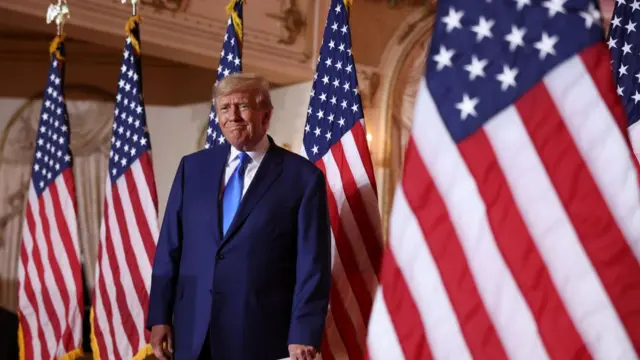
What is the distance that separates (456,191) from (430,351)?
1.13ft

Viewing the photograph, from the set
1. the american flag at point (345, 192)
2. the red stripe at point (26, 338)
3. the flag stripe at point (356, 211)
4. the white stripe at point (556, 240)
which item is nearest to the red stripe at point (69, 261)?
the red stripe at point (26, 338)

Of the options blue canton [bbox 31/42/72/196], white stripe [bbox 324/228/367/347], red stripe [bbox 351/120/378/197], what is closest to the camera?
white stripe [bbox 324/228/367/347]

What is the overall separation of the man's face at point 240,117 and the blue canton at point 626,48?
1.62 meters

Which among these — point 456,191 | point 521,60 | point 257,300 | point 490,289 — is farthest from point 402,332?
point 257,300

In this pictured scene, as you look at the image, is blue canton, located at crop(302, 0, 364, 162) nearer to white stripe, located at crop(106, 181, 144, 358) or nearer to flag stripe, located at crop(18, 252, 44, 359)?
white stripe, located at crop(106, 181, 144, 358)

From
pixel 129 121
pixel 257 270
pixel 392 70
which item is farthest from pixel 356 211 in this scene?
pixel 392 70

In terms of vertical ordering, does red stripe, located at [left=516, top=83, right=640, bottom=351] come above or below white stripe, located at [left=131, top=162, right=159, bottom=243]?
below

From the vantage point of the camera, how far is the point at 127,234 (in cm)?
391

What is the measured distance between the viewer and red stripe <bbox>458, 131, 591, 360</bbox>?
1470mm

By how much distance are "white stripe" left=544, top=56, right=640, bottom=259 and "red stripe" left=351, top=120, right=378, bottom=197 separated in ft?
5.94

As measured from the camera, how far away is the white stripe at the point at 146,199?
3.86m

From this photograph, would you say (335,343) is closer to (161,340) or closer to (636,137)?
(161,340)

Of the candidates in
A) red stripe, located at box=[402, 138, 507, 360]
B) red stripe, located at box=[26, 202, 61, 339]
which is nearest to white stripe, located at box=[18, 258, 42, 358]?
red stripe, located at box=[26, 202, 61, 339]

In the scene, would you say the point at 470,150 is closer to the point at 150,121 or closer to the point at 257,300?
the point at 257,300
